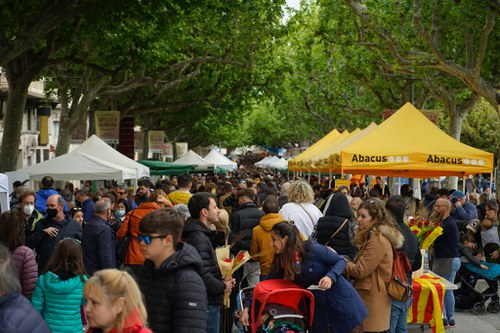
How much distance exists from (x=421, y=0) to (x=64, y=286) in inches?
534

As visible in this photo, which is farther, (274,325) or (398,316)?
(398,316)

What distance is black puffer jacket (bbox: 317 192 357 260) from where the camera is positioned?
9609mm

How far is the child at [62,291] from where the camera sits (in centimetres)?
661

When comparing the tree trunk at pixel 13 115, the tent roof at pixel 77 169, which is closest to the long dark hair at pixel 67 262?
the tent roof at pixel 77 169

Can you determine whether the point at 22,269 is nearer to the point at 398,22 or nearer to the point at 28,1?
the point at 28,1

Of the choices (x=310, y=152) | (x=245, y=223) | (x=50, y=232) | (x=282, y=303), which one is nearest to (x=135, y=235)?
(x=50, y=232)

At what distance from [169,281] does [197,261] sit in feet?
0.72

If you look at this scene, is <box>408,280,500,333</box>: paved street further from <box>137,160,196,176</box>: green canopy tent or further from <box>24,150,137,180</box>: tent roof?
<box>137,160,196,176</box>: green canopy tent

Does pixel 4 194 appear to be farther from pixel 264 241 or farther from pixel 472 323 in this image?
pixel 472 323

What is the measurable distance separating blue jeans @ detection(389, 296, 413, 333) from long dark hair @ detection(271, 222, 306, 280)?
1.46 m

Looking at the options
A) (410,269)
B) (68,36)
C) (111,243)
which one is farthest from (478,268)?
(68,36)

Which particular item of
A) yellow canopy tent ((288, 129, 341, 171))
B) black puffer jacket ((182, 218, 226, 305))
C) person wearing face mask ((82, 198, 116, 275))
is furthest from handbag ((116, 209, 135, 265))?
yellow canopy tent ((288, 129, 341, 171))

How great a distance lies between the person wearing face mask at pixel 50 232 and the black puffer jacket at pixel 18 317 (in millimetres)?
4767

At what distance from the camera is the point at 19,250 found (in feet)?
24.3
